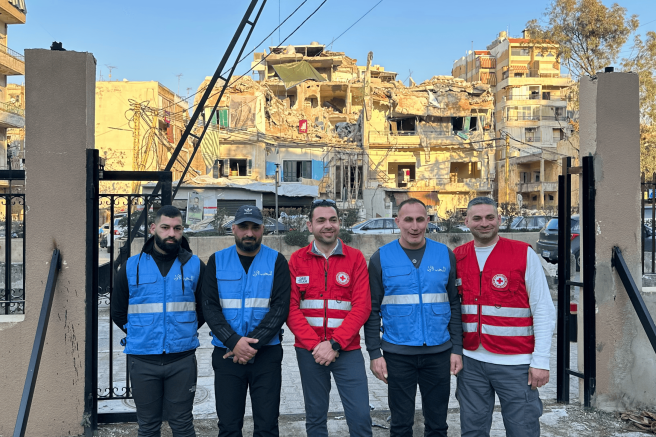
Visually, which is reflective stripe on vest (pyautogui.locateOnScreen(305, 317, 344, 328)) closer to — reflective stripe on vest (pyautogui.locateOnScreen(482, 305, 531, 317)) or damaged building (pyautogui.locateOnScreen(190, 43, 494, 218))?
reflective stripe on vest (pyautogui.locateOnScreen(482, 305, 531, 317))

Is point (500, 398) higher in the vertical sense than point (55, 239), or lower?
lower

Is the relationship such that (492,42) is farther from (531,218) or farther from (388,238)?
(388,238)

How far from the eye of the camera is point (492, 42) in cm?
6209

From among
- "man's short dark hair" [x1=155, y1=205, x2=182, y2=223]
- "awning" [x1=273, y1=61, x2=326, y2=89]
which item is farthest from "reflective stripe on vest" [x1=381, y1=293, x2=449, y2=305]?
"awning" [x1=273, y1=61, x2=326, y2=89]

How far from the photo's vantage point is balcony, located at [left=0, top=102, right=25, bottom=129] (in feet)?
101

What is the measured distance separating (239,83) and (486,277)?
39.4m

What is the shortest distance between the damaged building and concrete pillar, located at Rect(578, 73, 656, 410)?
30.6 metres

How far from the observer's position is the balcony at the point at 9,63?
31219 mm

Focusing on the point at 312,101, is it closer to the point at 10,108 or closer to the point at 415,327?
the point at 10,108

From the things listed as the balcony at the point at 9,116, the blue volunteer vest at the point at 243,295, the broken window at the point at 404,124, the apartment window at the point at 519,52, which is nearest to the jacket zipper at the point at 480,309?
the blue volunteer vest at the point at 243,295

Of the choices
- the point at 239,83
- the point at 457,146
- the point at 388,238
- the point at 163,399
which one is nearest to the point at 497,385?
the point at 163,399

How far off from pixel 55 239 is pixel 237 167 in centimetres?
3567

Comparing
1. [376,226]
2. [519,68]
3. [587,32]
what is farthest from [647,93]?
[519,68]

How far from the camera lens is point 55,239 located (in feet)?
14.7
